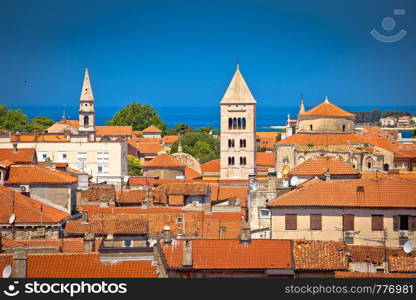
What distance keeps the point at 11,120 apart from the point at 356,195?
109 metres

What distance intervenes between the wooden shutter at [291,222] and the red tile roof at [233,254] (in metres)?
6.83

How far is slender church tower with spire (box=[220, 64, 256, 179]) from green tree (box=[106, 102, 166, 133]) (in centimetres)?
8249

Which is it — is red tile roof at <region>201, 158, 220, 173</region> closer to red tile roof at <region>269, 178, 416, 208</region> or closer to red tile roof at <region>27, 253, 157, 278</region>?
red tile roof at <region>269, 178, 416, 208</region>

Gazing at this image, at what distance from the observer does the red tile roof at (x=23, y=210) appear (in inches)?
1697

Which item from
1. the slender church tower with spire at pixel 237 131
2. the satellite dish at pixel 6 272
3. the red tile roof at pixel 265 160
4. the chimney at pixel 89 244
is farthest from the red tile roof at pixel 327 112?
the satellite dish at pixel 6 272

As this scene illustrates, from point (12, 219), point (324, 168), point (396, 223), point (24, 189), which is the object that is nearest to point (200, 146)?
point (324, 168)

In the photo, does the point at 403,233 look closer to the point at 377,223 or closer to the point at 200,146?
the point at 377,223

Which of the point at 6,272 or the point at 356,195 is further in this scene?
the point at 356,195

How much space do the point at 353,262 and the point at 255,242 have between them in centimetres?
303

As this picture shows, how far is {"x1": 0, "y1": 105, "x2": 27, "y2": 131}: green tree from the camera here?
141 meters

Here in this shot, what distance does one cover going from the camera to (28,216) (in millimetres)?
43219

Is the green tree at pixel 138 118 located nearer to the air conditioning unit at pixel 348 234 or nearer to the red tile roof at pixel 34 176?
the red tile roof at pixel 34 176

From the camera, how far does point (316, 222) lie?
133 ft

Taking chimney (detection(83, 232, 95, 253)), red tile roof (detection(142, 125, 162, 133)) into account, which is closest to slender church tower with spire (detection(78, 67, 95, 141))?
red tile roof (detection(142, 125, 162, 133))
